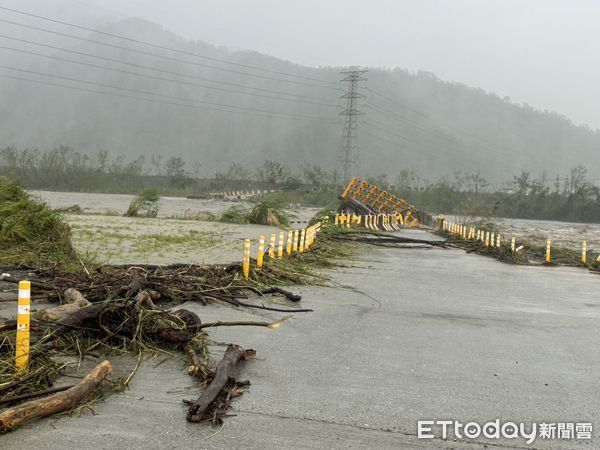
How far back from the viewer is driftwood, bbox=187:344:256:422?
5.00m

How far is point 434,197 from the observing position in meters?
85.6

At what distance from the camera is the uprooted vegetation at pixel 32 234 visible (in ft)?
40.6

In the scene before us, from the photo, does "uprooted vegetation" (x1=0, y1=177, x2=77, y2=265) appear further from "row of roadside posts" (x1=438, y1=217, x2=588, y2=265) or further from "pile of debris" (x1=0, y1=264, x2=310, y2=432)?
"row of roadside posts" (x1=438, y1=217, x2=588, y2=265)

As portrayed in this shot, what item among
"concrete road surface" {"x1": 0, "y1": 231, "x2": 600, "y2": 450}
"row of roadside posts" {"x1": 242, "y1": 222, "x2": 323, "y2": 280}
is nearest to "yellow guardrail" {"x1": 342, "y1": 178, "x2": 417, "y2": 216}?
"row of roadside posts" {"x1": 242, "y1": 222, "x2": 323, "y2": 280}

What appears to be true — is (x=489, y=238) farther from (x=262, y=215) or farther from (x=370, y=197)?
(x=370, y=197)

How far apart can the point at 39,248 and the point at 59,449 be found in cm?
940

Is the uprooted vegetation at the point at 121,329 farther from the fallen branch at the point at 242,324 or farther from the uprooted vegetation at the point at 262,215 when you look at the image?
the uprooted vegetation at the point at 262,215

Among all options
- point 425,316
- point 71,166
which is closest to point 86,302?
point 425,316

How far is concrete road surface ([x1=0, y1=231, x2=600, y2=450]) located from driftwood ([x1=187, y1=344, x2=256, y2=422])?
110 millimetres

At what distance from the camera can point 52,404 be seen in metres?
4.88

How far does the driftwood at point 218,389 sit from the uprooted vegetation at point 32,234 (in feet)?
23.0

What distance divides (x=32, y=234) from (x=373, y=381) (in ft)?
32.3

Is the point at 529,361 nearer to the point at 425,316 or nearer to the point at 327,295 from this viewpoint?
the point at 425,316

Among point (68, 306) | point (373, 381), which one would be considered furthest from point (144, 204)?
point (373, 381)
